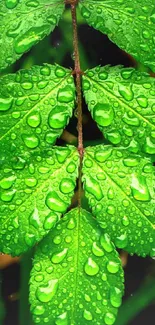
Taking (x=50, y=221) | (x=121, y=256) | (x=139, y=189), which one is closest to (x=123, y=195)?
(x=139, y=189)

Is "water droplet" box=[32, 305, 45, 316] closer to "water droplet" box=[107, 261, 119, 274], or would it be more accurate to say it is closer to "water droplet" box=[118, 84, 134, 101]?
"water droplet" box=[107, 261, 119, 274]

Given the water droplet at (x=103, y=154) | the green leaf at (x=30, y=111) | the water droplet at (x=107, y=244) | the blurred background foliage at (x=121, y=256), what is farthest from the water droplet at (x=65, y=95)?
the blurred background foliage at (x=121, y=256)

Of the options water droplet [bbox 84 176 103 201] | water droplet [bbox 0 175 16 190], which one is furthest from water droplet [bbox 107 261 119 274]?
water droplet [bbox 0 175 16 190]

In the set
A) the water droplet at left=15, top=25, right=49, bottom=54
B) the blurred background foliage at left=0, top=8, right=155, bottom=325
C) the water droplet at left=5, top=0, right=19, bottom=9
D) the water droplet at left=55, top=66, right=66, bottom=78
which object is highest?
the water droplet at left=5, top=0, right=19, bottom=9

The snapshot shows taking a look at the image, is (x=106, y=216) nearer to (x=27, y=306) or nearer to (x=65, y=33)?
(x=65, y=33)

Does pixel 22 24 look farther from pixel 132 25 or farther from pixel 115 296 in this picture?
pixel 115 296

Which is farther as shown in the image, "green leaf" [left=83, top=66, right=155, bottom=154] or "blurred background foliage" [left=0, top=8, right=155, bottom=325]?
"blurred background foliage" [left=0, top=8, right=155, bottom=325]

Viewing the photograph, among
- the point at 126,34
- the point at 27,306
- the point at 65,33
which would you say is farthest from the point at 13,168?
the point at 27,306
